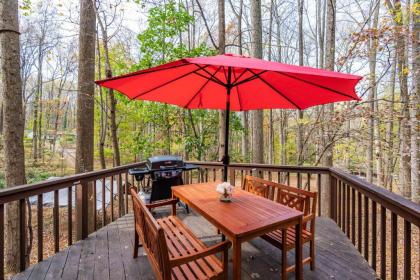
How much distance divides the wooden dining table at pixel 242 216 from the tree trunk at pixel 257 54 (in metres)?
3.47

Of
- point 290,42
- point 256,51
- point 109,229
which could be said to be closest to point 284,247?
point 109,229

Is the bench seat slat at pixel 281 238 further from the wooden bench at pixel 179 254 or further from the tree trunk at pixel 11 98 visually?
the tree trunk at pixel 11 98

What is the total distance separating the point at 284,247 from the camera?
2.08 m

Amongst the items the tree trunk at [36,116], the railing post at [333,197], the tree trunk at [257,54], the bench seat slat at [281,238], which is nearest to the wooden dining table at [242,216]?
the bench seat slat at [281,238]

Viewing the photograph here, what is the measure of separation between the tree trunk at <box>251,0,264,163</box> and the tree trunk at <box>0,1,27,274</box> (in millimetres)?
4487

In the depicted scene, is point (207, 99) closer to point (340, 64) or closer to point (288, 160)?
point (340, 64)

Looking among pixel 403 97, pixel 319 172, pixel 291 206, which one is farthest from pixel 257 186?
pixel 403 97

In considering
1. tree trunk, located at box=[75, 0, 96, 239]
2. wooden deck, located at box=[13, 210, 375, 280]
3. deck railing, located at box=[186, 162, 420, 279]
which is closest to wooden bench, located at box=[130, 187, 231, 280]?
wooden deck, located at box=[13, 210, 375, 280]

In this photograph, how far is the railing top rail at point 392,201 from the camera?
1629 mm

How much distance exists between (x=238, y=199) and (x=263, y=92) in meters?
1.35

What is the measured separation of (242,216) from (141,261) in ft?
4.26

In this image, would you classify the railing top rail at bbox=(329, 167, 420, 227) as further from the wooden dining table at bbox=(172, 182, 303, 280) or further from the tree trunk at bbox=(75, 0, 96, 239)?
the tree trunk at bbox=(75, 0, 96, 239)

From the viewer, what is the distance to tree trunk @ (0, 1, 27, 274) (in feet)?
11.6

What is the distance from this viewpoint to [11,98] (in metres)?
3.62
